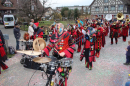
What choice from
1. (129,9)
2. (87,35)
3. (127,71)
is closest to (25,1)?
(87,35)

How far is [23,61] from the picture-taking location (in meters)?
6.18

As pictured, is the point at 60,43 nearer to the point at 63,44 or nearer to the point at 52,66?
the point at 63,44

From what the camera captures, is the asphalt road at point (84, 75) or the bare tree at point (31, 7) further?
the bare tree at point (31, 7)

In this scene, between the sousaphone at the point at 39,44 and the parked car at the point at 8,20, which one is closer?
the sousaphone at the point at 39,44

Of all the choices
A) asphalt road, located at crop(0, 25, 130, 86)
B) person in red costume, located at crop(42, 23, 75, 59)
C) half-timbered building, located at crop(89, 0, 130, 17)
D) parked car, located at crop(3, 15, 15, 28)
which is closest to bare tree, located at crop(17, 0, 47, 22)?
parked car, located at crop(3, 15, 15, 28)

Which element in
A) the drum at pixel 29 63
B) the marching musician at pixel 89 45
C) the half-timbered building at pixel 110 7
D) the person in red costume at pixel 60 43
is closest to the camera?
the person in red costume at pixel 60 43

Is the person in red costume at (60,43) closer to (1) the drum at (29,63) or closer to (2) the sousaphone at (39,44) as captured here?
(2) the sousaphone at (39,44)

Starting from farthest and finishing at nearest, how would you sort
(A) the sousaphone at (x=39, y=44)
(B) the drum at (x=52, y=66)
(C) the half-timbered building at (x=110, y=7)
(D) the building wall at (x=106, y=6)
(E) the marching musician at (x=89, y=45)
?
(D) the building wall at (x=106, y=6), (C) the half-timbered building at (x=110, y=7), (E) the marching musician at (x=89, y=45), (A) the sousaphone at (x=39, y=44), (B) the drum at (x=52, y=66)

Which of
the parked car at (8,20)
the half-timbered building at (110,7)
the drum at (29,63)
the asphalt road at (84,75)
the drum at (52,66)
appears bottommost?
the asphalt road at (84,75)

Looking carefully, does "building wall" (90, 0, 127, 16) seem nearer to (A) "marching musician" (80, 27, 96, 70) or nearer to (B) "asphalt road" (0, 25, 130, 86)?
(B) "asphalt road" (0, 25, 130, 86)

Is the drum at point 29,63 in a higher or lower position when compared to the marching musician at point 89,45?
lower

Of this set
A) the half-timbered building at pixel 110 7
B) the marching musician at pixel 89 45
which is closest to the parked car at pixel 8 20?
the half-timbered building at pixel 110 7

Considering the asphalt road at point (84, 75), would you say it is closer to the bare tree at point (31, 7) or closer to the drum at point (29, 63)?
the drum at point (29, 63)

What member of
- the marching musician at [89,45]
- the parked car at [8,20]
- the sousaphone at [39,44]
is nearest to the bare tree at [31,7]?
the parked car at [8,20]
